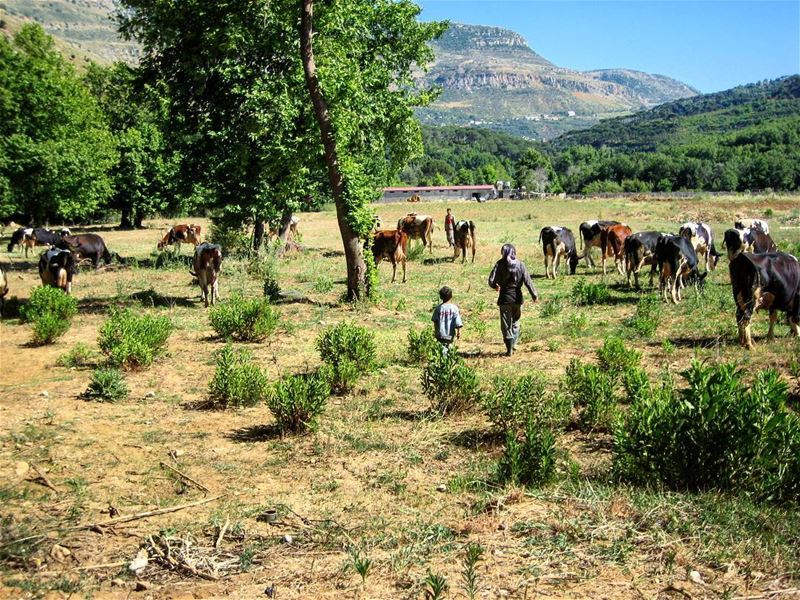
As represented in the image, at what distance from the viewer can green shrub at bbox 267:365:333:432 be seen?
25.2 feet

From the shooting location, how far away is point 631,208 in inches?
2248

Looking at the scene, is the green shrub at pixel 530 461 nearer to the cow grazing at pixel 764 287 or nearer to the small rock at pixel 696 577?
the small rock at pixel 696 577

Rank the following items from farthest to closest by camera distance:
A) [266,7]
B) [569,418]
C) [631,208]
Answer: [631,208], [266,7], [569,418]

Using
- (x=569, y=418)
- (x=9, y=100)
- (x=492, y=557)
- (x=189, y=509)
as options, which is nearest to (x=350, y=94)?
(x=569, y=418)

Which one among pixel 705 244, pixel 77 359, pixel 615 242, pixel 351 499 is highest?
pixel 615 242

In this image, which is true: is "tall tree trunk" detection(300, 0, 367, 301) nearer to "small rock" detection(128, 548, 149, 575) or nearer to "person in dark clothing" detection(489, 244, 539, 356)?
"person in dark clothing" detection(489, 244, 539, 356)

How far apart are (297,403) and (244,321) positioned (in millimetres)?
5270

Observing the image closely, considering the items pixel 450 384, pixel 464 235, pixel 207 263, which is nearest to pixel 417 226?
pixel 464 235

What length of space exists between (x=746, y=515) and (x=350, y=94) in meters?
13.1

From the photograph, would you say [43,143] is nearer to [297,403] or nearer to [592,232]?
[592,232]

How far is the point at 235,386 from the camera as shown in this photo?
880 cm

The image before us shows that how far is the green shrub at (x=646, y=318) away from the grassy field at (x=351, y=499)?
0.19 m

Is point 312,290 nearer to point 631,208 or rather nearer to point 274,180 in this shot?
point 274,180

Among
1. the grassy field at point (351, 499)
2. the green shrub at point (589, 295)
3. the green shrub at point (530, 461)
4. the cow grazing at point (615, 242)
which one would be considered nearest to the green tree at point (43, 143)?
the grassy field at point (351, 499)
